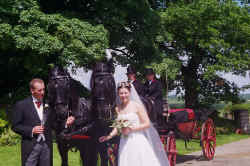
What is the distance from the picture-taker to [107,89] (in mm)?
5828

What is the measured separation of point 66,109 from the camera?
5801mm

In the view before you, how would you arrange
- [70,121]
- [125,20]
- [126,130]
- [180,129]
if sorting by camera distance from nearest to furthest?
[70,121] < [126,130] < [180,129] < [125,20]

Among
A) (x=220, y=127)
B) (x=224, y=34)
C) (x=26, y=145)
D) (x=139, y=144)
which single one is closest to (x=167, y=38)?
(x=224, y=34)

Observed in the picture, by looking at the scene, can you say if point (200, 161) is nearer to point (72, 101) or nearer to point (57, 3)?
point (72, 101)

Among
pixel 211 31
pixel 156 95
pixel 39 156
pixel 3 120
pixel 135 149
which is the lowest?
pixel 3 120

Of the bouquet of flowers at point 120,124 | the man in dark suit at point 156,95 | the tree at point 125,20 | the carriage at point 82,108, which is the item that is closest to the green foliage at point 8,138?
the tree at point 125,20

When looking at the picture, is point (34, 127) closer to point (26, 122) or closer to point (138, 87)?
point (26, 122)

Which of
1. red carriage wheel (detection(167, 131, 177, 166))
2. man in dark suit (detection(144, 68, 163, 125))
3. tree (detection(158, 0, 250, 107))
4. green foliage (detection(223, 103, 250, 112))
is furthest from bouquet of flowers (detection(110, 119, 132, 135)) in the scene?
green foliage (detection(223, 103, 250, 112))

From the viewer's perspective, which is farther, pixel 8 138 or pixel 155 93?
pixel 8 138

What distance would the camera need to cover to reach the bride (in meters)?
5.92

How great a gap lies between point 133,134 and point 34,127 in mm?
1894

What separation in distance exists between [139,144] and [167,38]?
44.2 ft

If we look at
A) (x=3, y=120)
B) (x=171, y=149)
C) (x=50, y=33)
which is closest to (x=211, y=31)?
(x=50, y=33)

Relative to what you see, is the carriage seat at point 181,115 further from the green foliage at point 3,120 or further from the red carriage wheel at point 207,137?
the green foliage at point 3,120
